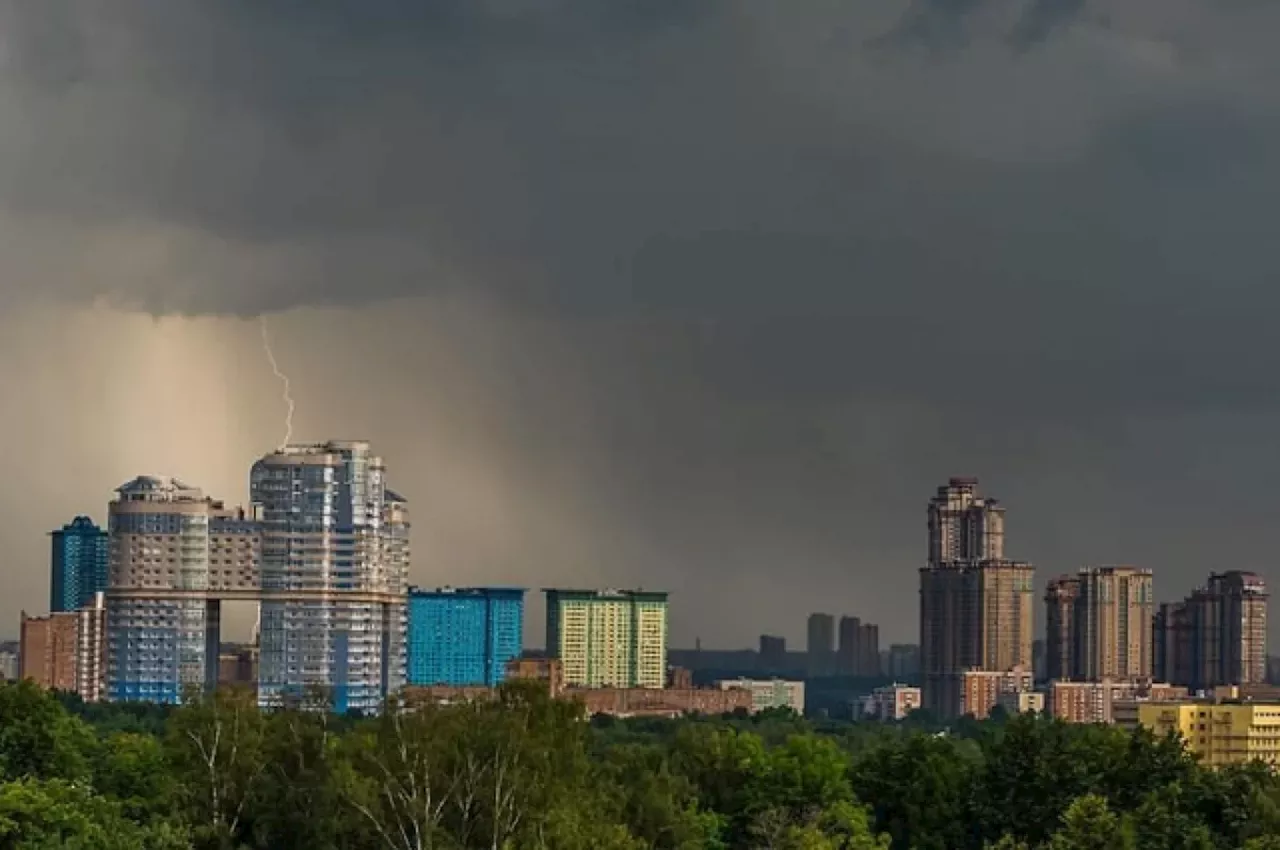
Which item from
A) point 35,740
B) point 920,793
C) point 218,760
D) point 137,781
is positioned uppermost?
point 35,740

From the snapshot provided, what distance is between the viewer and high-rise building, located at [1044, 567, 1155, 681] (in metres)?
144

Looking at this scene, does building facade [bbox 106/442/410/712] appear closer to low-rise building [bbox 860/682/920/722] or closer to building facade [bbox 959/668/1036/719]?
low-rise building [bbox 860/682/920/722]

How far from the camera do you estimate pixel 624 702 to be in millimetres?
120750

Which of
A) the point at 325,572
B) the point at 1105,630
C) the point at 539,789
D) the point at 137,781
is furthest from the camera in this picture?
the point at 1105,630

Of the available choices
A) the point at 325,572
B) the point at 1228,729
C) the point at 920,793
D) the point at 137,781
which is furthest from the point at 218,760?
the point at 325,572

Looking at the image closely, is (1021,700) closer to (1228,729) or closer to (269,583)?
(269,583)

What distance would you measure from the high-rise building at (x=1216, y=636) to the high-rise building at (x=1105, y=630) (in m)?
1.13

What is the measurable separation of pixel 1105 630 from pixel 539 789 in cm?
11196

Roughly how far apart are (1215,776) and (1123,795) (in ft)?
4.60

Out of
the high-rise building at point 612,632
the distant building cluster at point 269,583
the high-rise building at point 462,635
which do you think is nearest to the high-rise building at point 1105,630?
the high-rise building at point 612,632

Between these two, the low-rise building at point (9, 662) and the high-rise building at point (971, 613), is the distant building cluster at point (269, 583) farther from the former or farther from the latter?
the high-rise building at point (971, 613)

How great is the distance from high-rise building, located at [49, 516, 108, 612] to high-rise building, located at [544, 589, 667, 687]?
1004 inches

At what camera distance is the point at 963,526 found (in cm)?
15762

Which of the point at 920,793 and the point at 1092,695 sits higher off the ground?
the point at 920,793
